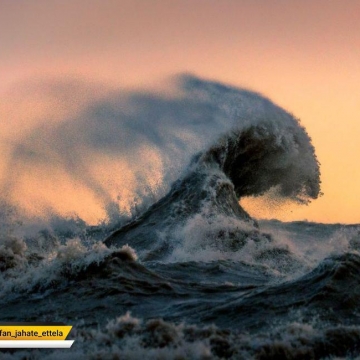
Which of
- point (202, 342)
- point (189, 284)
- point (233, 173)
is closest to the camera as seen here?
point (202, 342)

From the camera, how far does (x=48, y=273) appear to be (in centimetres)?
1022

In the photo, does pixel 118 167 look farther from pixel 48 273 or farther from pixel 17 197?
pixel 48 273

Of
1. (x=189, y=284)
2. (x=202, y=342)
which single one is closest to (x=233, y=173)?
(x=189, y=284)

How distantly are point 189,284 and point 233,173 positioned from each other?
39.6 feet

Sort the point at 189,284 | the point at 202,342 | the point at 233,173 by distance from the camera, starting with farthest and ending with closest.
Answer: the point at 233,173, the point at 189,284, the point at 202,342

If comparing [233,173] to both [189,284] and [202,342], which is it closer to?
[189,284]

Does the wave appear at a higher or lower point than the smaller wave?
higher

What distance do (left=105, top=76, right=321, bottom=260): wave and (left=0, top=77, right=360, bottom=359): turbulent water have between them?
7cm

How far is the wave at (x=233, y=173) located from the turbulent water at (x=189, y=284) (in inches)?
2.9

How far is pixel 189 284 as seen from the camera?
10188 mm

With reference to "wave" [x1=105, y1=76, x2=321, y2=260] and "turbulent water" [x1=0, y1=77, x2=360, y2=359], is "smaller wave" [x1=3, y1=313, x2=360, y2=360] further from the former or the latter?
"wave" [x1=105, y1=76, x2=321, y2=260]

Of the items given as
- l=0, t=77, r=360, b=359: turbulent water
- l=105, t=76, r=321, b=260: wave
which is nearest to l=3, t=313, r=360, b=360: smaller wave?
l=0, t=77, r=360, b=359: turbulent water

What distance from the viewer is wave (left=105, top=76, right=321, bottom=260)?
56.1 feet

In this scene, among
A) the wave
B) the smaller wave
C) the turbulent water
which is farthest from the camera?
the wave
